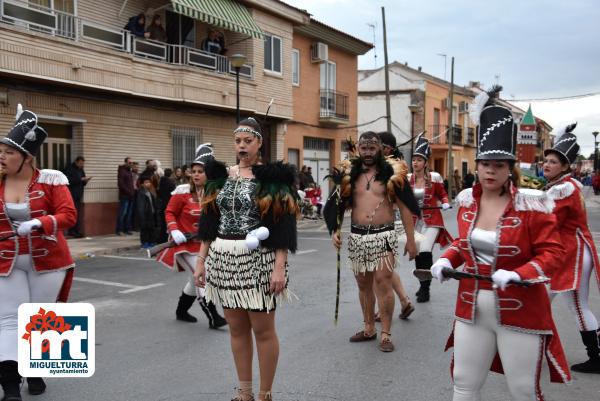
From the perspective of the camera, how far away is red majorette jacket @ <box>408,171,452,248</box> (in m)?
7.88

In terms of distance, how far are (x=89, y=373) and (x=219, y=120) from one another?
16.3 metres

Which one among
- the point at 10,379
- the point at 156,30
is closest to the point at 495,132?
the point at 10,379

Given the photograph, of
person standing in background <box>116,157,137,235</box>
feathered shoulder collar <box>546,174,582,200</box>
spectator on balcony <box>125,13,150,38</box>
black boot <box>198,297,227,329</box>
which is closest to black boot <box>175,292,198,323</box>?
black boot <box>198,297,227,329</box>

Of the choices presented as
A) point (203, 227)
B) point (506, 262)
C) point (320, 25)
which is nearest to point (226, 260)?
point (203, 227)

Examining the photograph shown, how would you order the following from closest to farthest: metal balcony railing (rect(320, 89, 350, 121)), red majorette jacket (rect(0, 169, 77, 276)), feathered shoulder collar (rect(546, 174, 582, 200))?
red majorette jacket (rect(0, 169, 77, 276)) < feathered shoulder collar (rect(546, 174, 582, 200)) < metal balcony railing (rect(320, 89, 350, 121))

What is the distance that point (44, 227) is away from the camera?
14.1ft

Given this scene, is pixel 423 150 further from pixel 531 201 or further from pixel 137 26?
pixel 137 26

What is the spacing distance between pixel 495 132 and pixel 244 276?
1812 millimetres

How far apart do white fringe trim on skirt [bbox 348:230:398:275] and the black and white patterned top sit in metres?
1.96

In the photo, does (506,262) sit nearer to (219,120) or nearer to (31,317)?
(31,317)

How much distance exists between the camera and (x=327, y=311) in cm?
721

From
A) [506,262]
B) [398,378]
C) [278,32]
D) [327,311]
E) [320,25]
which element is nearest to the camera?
[506,262]

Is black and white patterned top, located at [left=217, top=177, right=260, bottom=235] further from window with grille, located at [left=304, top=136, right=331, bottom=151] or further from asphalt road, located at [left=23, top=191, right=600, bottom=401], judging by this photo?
window with grille, located at [left=304, top=136, right=331, bottom=151]

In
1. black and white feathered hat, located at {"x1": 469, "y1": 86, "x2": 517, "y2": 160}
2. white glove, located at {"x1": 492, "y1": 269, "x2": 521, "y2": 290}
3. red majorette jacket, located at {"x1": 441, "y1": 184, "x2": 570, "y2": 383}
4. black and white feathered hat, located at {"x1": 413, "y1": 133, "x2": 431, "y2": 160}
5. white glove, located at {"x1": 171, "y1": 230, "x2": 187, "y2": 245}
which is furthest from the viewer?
black and white feathered hat, located at {"x1": 413, "y1": 133, "x2": 431, "y2": 160}
